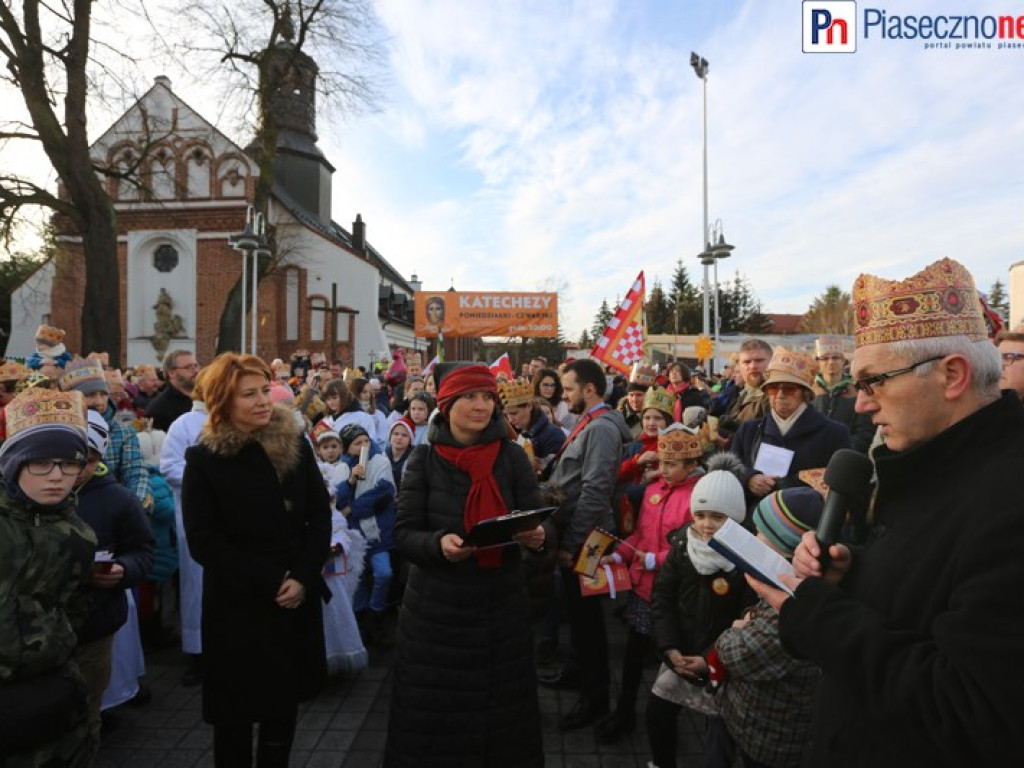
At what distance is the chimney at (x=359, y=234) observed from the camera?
51312 millimetres

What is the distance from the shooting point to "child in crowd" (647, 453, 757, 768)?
274 cm

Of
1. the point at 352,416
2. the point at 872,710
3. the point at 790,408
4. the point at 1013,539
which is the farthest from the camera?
the point at 352,416

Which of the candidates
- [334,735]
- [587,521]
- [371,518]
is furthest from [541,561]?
[371,518]

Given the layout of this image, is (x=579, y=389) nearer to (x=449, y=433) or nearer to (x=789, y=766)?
(x=449, y=433)

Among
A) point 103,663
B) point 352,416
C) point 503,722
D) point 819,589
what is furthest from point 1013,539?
point 352,416

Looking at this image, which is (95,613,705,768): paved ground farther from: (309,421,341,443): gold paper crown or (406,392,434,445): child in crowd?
(406,392,434,445): child in crowd

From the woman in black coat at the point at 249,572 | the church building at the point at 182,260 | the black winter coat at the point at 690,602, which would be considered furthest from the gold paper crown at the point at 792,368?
the church building at the point at 182,260

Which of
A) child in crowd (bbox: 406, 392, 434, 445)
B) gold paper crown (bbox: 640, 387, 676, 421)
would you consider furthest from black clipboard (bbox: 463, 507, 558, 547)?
child in crowd (bbox: 406, 392, 434, 445)

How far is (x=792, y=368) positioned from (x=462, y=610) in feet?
8.18

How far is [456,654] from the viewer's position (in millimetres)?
2527

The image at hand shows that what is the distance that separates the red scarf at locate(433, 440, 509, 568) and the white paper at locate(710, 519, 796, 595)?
51.2 inches

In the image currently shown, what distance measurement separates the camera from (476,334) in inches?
947

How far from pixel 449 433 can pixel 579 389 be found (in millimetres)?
1475

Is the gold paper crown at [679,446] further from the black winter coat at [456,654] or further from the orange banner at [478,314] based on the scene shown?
the orange banner at [478,314]
